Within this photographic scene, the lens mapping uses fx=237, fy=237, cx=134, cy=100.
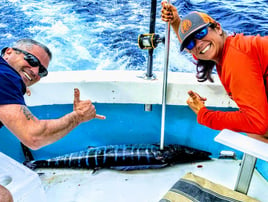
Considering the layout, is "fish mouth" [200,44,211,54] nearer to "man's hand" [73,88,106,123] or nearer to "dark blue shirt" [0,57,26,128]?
"man's hand" [73,88,106,123]

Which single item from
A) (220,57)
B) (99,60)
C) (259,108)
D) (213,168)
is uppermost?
(220,57)

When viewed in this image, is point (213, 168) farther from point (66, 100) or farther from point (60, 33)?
point (60, 33)

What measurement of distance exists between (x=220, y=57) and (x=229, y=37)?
0.34 ft

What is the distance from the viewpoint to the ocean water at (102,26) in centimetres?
387

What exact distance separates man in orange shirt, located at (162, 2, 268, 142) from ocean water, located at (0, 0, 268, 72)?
238 centimetres

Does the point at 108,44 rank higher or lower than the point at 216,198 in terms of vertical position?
higher

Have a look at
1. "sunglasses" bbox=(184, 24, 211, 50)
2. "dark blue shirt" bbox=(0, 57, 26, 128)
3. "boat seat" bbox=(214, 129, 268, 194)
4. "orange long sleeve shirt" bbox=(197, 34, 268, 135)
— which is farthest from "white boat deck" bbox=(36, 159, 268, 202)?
"sunglasses" bbox=(184, 24, 211, 50)

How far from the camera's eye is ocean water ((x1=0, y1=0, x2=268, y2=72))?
3873 mm

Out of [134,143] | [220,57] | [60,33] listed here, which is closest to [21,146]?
[134,143]

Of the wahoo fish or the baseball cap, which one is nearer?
the baseball cap

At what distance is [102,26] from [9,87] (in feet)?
13.2

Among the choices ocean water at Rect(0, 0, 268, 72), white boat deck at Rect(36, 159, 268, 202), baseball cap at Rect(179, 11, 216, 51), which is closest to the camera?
baseball cap at Rect(179, 11, 216, 51)

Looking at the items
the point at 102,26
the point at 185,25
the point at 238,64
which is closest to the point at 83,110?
the point at 185,25

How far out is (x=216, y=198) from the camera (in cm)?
143
